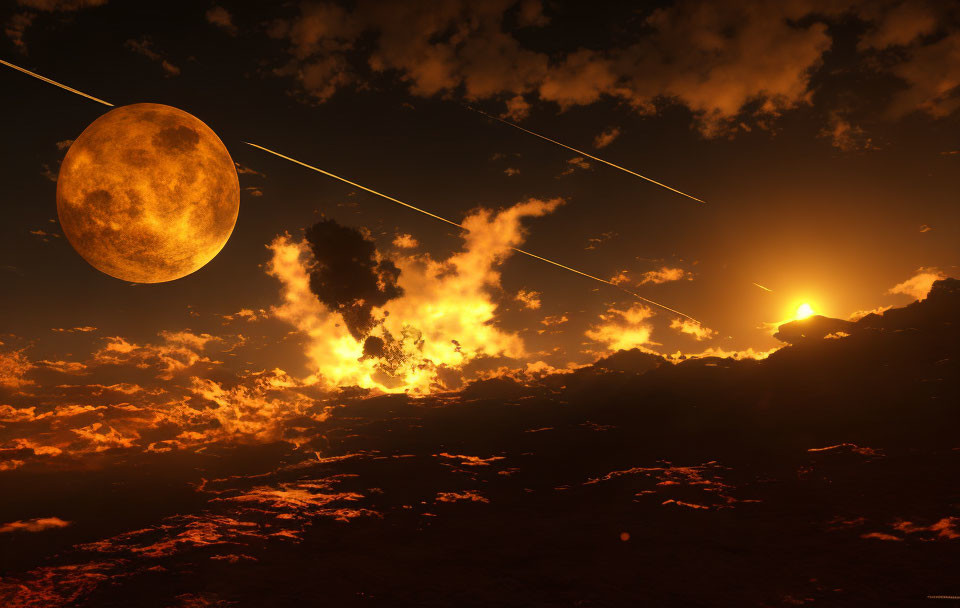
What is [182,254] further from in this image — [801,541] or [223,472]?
[223,472]

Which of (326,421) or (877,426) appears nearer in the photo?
(877,426)

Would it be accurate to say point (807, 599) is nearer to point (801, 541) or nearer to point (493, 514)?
point (801, 541)

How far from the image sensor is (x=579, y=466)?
29.0m

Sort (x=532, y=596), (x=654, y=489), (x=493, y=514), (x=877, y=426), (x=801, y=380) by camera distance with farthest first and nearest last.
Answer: (x=801, y=380), (x=877, y=426), (x=654, y=489), (x=493, y=514), (x=532, y=596)

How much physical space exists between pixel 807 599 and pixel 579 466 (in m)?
18.3

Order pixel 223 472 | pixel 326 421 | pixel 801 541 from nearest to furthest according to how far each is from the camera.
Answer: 1. pixel 801 541
2. pixel 223 472
3. pixel 326 421

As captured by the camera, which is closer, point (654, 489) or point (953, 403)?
point (654, 489)

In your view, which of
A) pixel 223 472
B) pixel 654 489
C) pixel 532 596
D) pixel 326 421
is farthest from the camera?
pixel 326 421

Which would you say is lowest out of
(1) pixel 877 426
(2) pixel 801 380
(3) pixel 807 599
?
(3) pixel 807 599

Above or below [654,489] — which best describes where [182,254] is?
above

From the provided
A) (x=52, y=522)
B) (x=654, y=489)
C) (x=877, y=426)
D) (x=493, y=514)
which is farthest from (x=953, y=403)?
(x=52, y=522)

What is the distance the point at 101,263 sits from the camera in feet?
34.8

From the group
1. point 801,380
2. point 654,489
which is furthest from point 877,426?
point 654,489

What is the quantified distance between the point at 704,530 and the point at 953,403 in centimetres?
2940
